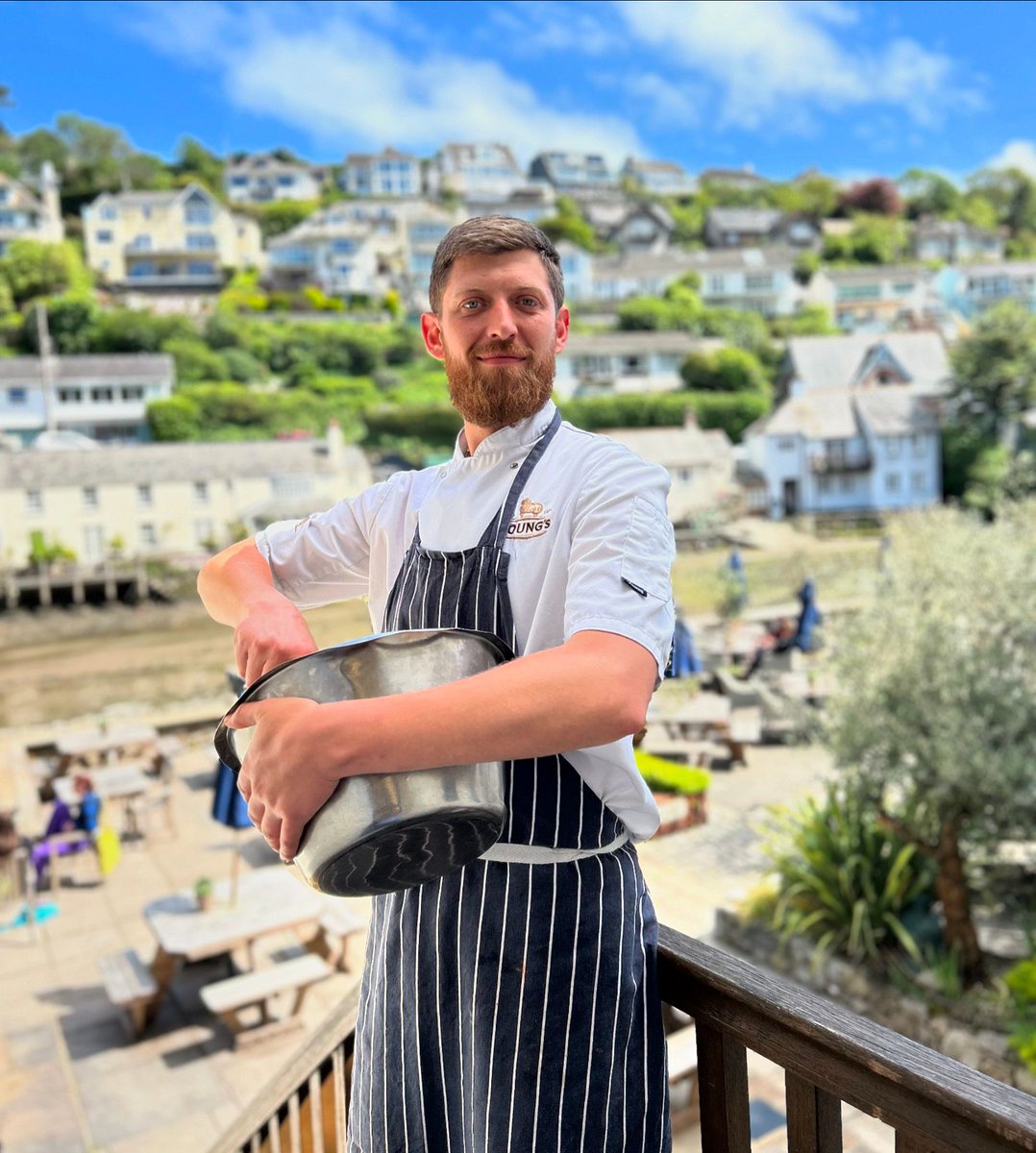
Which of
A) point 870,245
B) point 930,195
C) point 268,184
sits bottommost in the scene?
point 870,245

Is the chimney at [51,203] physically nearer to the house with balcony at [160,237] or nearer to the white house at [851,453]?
the house with balcony at [160,237]

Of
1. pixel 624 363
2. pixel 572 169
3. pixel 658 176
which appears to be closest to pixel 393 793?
pixel 624 363

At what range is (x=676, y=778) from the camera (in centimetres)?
962

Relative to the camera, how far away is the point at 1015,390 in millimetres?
47156

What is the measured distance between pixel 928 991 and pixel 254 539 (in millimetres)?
5859

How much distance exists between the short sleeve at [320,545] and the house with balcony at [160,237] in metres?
78.8

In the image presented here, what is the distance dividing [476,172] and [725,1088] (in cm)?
11622

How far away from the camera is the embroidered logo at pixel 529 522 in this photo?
126 cm

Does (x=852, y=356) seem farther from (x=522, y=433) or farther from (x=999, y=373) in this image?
(x=522, y=433)

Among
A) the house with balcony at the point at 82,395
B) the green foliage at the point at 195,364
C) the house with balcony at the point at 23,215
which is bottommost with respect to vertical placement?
the house with balcony at the point at 82,395

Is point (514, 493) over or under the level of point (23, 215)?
under

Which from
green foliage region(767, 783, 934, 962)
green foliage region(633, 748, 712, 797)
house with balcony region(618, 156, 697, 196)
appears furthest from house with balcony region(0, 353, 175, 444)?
house with balcony region(618, 156, 697, 196)

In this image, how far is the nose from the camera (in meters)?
1.29

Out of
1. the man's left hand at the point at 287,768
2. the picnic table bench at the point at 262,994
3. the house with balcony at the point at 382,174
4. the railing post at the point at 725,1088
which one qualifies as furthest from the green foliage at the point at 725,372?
the man's left hand at the point at 287,768
